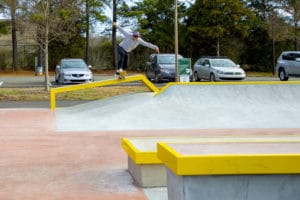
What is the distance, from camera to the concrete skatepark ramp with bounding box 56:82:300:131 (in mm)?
11756

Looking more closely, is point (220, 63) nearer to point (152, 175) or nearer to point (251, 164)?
point (152, 175)

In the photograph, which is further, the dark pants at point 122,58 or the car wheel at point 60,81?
the car wheel at point 60,81

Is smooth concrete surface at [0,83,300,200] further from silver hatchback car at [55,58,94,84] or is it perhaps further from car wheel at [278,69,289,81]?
car wheel at [278,69,289,81]

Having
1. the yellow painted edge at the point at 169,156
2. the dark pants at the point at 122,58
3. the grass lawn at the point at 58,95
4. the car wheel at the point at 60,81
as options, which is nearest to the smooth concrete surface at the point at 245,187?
the yellow painted edge at the point at 169,156

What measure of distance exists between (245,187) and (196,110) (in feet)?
27.6

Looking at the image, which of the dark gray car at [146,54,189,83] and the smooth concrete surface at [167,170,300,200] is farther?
the dark gray car at [146,54,189,83]

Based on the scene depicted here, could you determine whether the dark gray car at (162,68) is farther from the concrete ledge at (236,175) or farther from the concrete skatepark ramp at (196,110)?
the concrete ledge at (236,175)

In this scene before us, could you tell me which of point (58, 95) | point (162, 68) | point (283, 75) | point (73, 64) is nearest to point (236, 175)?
point (58, 95)

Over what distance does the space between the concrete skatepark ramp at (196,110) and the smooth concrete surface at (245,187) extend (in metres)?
6.97

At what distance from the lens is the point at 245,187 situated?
4371 mm

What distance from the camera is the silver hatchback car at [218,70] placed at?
1137 inches

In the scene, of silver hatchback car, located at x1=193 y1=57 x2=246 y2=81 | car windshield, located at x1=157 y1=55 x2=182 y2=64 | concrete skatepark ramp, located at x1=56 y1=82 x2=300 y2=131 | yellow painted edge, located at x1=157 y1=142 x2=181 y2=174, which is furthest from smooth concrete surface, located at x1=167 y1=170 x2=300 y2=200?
car windshield, located at x1=157 y1=55 x2=182 y2=64

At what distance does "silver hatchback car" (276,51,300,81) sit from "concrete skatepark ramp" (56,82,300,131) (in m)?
15.4

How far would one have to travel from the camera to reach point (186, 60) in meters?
25.0
